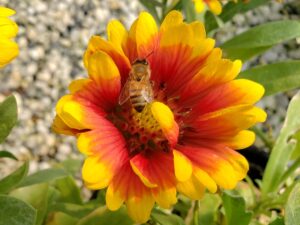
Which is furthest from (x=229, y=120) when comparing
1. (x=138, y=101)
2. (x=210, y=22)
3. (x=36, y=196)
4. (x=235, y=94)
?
(x=210, y=22)

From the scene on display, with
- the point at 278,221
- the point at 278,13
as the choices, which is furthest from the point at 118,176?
the point at 278,13

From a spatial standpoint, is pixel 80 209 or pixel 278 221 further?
pixel 80 209

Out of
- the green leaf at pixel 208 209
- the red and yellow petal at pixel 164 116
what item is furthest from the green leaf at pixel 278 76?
the red and yellow petal at pixel 164 116

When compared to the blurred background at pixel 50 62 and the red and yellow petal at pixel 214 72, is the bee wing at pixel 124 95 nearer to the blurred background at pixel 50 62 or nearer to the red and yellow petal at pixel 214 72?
the red and yellow petal at pixel 214 72

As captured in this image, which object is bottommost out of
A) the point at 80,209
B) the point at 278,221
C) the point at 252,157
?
the point at 252,157

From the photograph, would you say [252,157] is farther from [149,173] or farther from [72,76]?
[149,173]

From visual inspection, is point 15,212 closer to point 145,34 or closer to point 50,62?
point 145,34
